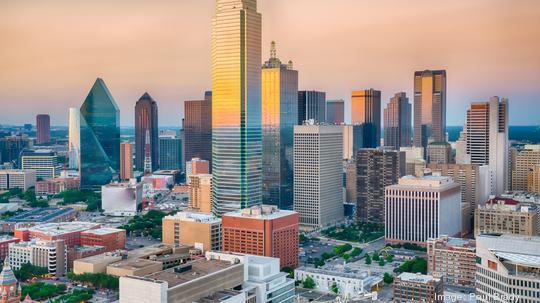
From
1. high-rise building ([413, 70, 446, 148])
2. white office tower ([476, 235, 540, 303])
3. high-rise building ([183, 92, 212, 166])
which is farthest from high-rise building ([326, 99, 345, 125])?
white office tower ([476, 235, 540, 303])

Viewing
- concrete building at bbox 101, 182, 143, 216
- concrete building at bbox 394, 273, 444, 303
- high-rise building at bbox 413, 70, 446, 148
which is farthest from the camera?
high-rise building at bbox 413, 70, 446, 148

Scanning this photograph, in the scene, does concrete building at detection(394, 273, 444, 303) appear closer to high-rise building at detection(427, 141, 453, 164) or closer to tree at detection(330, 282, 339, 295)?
tree at detection(330, 282, 339, 295)

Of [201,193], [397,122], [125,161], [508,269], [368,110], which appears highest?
[368,110]

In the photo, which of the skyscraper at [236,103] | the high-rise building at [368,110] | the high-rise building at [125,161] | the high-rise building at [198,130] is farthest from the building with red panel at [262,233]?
the high-rise building at [368,110]

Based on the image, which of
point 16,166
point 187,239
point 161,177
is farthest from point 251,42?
point 16,166

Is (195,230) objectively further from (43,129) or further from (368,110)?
(43,129)

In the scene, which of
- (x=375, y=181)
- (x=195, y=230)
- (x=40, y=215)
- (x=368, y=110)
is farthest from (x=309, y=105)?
(x=195, y=230)
